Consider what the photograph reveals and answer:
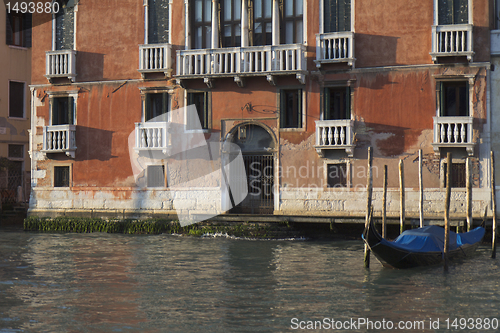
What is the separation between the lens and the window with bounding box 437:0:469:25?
14203 millimetres

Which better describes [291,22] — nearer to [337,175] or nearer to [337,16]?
[337,16]

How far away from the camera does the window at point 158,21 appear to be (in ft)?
54.2

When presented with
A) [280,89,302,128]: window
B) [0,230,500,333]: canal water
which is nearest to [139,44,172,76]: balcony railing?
[280,89,302,128]: window

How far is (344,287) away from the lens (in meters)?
8.98

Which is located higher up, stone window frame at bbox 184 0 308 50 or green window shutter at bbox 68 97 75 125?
stone window frame at bbox 184 0 308 50

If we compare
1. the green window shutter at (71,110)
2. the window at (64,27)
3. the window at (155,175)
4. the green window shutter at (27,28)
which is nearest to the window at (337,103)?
the window at (155,175)

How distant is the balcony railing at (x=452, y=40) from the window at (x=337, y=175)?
3219mm

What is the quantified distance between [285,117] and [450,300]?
325 inches

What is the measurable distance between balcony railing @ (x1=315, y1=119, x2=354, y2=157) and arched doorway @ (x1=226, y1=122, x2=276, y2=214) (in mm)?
1411

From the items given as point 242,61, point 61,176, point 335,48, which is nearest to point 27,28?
point 61,176

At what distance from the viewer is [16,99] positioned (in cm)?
2161

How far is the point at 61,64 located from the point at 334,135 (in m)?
7.57

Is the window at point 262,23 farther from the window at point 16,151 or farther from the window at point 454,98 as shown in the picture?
the window at point 16,151

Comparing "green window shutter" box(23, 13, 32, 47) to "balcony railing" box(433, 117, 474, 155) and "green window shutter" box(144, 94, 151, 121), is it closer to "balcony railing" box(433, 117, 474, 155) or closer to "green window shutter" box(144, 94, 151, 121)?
"green window shutter" box(144, 94, 151, 121)
